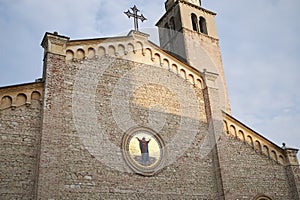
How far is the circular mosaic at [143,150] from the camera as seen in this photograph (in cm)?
1123

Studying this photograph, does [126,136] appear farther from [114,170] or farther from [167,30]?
[167,30]

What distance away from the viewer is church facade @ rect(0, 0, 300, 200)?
384 inches

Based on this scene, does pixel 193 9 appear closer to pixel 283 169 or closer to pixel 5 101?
pixel 283 169

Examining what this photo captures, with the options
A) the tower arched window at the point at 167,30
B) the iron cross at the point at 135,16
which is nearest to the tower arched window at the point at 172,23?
the tower arched window at the point at 167,30

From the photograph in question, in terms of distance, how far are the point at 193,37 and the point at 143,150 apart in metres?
10.2

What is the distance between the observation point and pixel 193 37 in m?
19.9

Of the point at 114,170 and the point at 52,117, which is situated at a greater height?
the point at 52,117

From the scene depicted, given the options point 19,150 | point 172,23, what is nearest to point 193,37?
point 172,23

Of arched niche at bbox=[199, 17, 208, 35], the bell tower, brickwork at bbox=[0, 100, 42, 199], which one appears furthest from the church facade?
arched niche at bbox=[199, 17, 208, 35]

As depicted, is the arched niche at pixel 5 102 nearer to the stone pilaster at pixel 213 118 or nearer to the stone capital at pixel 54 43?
the stone capital at pixel 54 43

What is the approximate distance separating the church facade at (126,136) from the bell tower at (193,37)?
4.77m

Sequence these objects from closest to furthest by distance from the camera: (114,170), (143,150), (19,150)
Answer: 1. (19,150)
2. (114,170)
3. (143,150)

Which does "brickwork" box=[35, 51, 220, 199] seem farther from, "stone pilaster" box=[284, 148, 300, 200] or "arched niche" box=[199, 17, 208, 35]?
"arched niche" box=[199, 17, 208, 35]

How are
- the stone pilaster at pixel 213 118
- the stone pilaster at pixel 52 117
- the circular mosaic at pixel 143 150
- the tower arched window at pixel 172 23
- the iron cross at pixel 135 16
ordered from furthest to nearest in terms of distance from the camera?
the tower arched window at pixel 172 23 < the iron cross at pixel 135 16 < the stone pilaster at pixel 213 118 < the circular mosaic at pixel 143 150 < the stone pilaster at pixel 52 117
